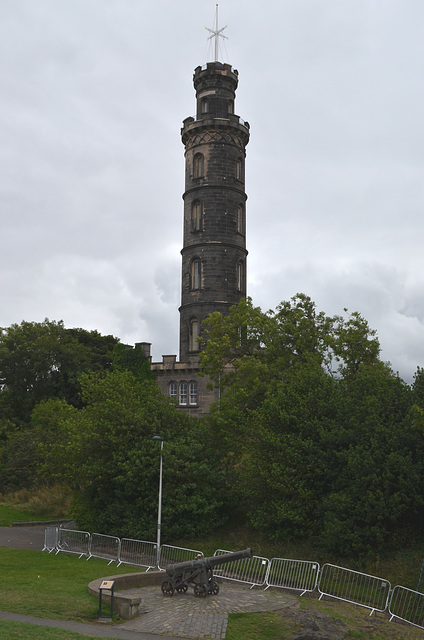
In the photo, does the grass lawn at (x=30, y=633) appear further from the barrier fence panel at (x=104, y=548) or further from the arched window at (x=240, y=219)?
the arched window at (x=240, y=219)

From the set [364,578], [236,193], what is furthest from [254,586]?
[236,193]

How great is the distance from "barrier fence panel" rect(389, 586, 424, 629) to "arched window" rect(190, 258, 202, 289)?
3617cm

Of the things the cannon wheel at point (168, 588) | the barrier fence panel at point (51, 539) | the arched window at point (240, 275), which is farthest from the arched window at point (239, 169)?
the cannon wheel at point (168, 588)

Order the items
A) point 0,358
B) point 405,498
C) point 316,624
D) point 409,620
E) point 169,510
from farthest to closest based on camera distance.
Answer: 1. point 0,358
2. point 169,510
3. point 405,498
4. point 409,620
5. point 316,624

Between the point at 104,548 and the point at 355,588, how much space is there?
10.1 m

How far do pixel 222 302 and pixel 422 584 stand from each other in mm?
33568

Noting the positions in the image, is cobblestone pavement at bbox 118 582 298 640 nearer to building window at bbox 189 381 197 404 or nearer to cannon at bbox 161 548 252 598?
cannon at bbox 161 548 252 598

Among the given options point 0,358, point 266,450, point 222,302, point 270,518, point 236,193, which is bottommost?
point 270,518

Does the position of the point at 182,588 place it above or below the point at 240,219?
below

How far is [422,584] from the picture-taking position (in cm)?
1941

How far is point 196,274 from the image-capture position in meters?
52.5

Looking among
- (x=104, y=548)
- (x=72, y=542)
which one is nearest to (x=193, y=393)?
(x=72, y=542)

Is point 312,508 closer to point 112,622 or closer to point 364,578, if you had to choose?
point 364,578

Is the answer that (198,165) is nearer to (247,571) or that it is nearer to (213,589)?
(247,571)
